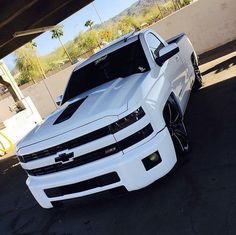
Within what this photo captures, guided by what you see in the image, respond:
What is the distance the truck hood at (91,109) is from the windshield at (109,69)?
36 cm

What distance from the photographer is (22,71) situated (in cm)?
7925

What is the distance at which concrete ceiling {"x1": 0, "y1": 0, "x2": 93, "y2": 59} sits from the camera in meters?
8.11

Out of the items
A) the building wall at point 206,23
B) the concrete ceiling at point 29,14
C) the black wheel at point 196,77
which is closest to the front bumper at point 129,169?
the black wheel at point 196,77

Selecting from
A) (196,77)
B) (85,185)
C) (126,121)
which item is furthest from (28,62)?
(126,121)

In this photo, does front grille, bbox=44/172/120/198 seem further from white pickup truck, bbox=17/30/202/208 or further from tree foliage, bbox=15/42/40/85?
tree foliage, bbox=15/42/40/85

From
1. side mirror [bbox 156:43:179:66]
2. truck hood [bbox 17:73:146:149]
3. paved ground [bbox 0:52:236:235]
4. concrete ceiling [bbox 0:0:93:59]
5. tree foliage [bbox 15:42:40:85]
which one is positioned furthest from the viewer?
tree foliage [bbox 15:42:40:85]

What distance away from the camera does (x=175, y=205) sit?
3.98m

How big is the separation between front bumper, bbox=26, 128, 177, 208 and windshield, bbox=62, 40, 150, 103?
1.44 metres

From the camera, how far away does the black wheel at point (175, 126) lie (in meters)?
4.52

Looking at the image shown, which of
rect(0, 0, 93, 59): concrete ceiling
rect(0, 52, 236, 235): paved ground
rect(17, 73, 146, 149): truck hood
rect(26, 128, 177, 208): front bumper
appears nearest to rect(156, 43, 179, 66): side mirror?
rect(17, 73, 146, 149): truck hood

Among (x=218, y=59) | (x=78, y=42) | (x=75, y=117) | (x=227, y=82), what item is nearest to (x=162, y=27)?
(x=218, y=59)

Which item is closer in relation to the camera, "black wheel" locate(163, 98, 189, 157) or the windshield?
"black wheel" locate(163, 98, 189, 157)

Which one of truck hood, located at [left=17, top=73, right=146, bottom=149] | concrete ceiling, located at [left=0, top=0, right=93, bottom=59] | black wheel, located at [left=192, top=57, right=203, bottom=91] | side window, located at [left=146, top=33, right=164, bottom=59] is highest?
concrete ceiling, located at [left=0, top=0, right=93, bottom=59]

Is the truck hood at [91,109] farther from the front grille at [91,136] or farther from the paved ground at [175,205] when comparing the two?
the paved ground at [175,205]
